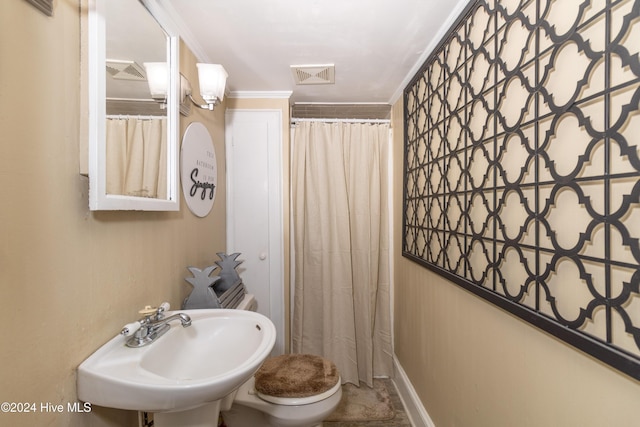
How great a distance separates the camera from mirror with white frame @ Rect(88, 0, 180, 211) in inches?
31.1

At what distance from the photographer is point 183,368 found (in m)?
1.03

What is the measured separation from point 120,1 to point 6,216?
782 mm

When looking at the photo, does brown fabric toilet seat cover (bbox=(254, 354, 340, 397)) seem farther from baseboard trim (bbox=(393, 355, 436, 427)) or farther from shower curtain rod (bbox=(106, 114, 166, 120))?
shower curtain rod (bbox=(106, 114, 166, 120))

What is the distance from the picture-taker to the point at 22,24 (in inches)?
24.5

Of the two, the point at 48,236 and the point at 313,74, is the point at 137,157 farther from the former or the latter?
the point at 313,74

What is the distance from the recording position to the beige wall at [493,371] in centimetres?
63

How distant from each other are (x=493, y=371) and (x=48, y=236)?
1439mm

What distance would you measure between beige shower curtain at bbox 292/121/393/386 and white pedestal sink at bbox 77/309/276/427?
1.04m

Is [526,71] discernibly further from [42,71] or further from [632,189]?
[42,71]

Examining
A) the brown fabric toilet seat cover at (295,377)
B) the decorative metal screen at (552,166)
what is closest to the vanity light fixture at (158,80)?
the decorative metal screen at (552,166)

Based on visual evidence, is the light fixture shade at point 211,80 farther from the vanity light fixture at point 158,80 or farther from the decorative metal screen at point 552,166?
the decorative metal screen at point 552,166

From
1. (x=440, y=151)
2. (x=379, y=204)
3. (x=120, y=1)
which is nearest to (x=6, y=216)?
(x=120, y=1)

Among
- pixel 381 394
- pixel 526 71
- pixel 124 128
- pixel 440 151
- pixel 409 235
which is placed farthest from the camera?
pixel 381 394

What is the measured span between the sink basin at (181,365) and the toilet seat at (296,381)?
399mm
